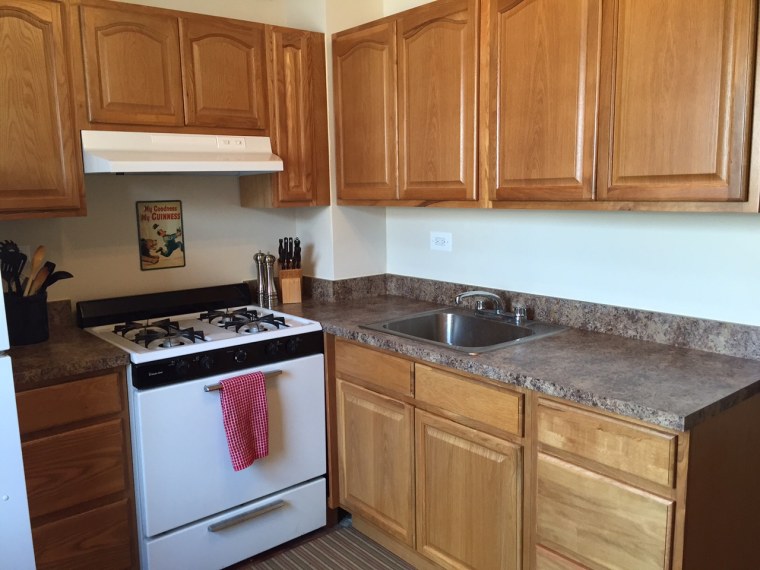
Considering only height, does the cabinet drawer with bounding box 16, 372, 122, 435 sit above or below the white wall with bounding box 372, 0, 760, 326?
below

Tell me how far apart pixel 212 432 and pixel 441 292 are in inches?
47.5

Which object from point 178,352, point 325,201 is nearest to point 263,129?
point 325,201

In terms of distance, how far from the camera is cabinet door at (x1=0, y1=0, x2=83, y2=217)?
2.18m

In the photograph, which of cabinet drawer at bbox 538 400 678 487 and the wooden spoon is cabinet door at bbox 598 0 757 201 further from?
the wooden spoon

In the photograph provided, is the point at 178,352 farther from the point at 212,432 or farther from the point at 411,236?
the point at 411,236

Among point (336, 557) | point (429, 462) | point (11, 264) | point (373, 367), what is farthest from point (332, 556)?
point (11, 264)

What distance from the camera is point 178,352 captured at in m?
2.27

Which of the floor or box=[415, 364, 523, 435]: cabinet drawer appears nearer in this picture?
box=[415, 364, 523, 435]: cabinet drawer

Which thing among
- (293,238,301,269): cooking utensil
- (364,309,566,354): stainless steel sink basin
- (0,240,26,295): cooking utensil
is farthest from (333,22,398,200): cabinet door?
(0,240,26,295): cooking utensil

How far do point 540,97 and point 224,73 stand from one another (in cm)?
132

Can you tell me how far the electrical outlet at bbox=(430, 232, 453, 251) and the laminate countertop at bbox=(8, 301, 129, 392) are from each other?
4.76ft

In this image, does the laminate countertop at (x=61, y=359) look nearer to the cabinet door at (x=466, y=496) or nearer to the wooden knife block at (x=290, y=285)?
the wooden knife block at (x=290, y=285)

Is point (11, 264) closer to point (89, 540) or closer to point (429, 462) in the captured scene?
point (89, 540)

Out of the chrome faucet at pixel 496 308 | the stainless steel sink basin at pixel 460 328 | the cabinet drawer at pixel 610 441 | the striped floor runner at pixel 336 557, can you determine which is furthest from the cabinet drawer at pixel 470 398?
the striped floor runner at pixel 336 557
